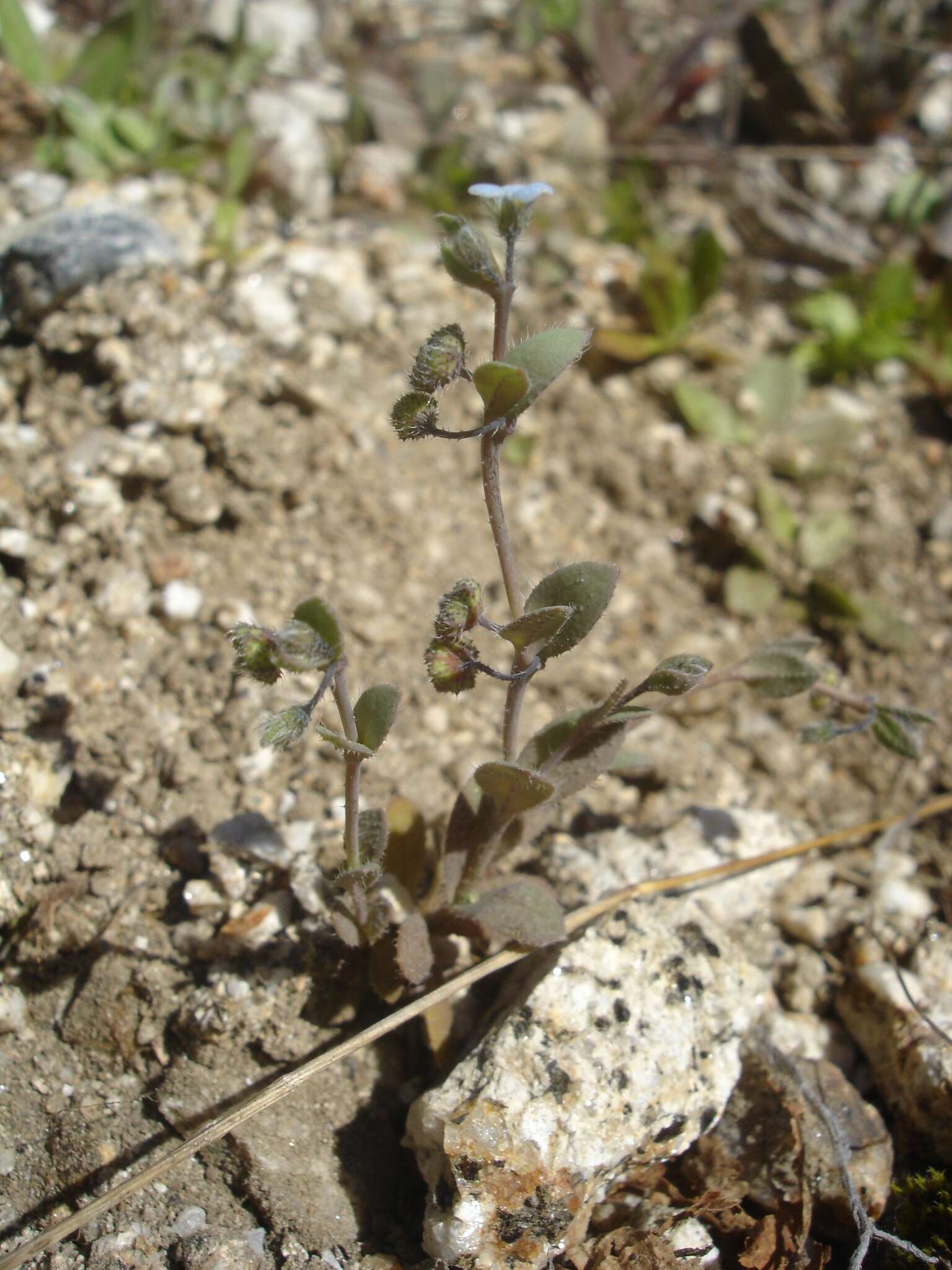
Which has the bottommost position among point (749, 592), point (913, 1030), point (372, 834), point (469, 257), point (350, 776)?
point (913, 1030)

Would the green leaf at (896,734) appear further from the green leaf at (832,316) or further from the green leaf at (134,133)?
the green leaf at (134,133)

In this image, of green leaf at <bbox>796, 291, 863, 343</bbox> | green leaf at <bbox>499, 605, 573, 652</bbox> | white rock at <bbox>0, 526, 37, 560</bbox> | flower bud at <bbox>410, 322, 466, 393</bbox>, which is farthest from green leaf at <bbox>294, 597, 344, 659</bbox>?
green leaf at <bbox>796, 291, 863, 343</bbox>

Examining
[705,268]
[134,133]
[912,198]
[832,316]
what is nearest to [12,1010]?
[134,133]

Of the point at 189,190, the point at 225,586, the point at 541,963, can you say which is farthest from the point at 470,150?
the point at 541,963

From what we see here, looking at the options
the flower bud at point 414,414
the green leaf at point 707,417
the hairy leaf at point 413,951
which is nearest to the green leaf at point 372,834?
the hairy leaf at point 413,951

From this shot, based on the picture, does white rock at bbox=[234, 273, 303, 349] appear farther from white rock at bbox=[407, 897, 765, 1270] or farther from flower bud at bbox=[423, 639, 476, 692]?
white rock at bbox=[407, 897, 765, 1270]

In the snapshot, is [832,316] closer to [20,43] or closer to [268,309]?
[268,309]

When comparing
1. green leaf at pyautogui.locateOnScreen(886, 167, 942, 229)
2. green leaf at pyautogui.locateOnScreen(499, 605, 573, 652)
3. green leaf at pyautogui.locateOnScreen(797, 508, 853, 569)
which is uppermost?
green leaf at pyautogui.locateOnScreen(499, 605, 573, 652)
